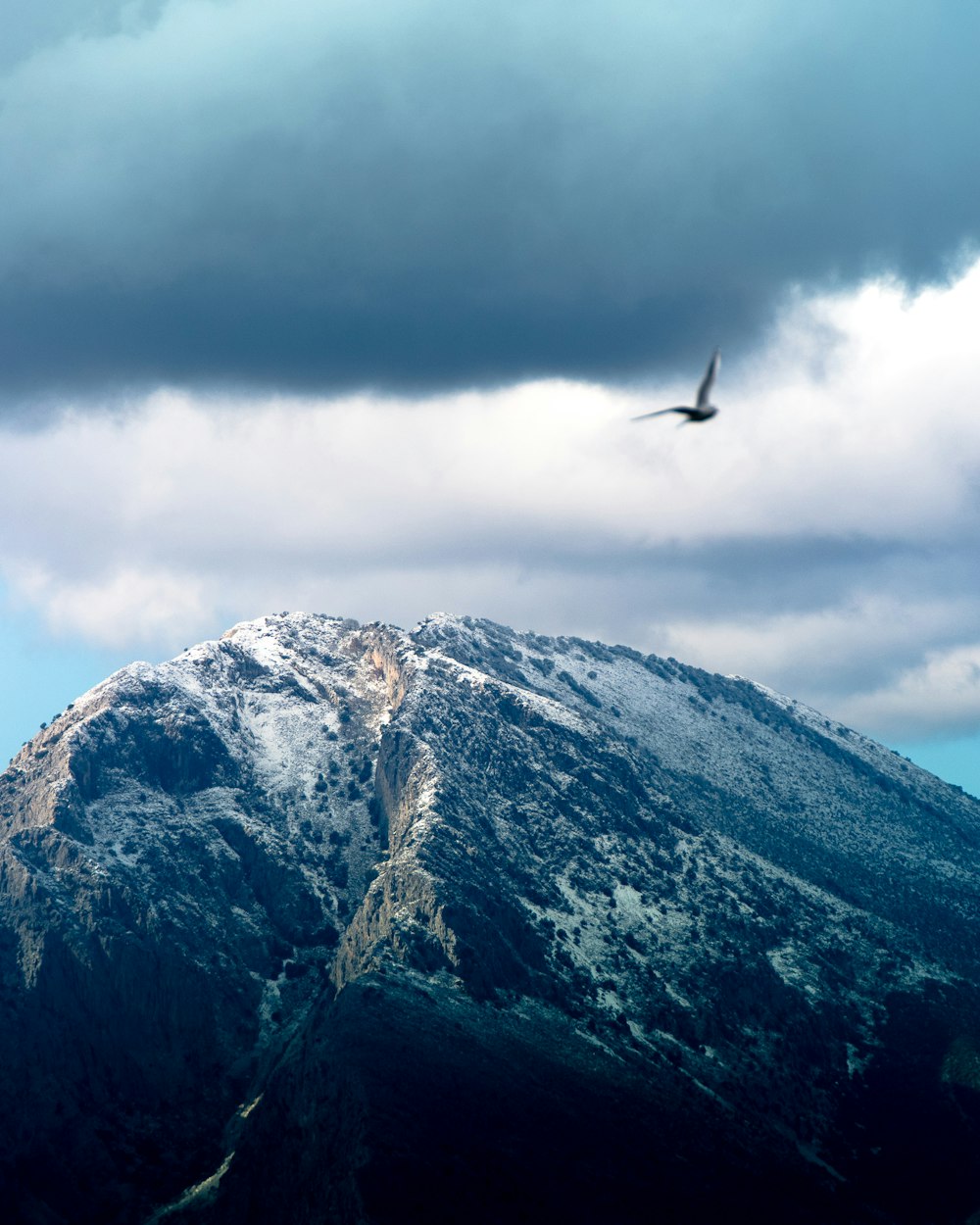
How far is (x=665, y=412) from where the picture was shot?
282ft
